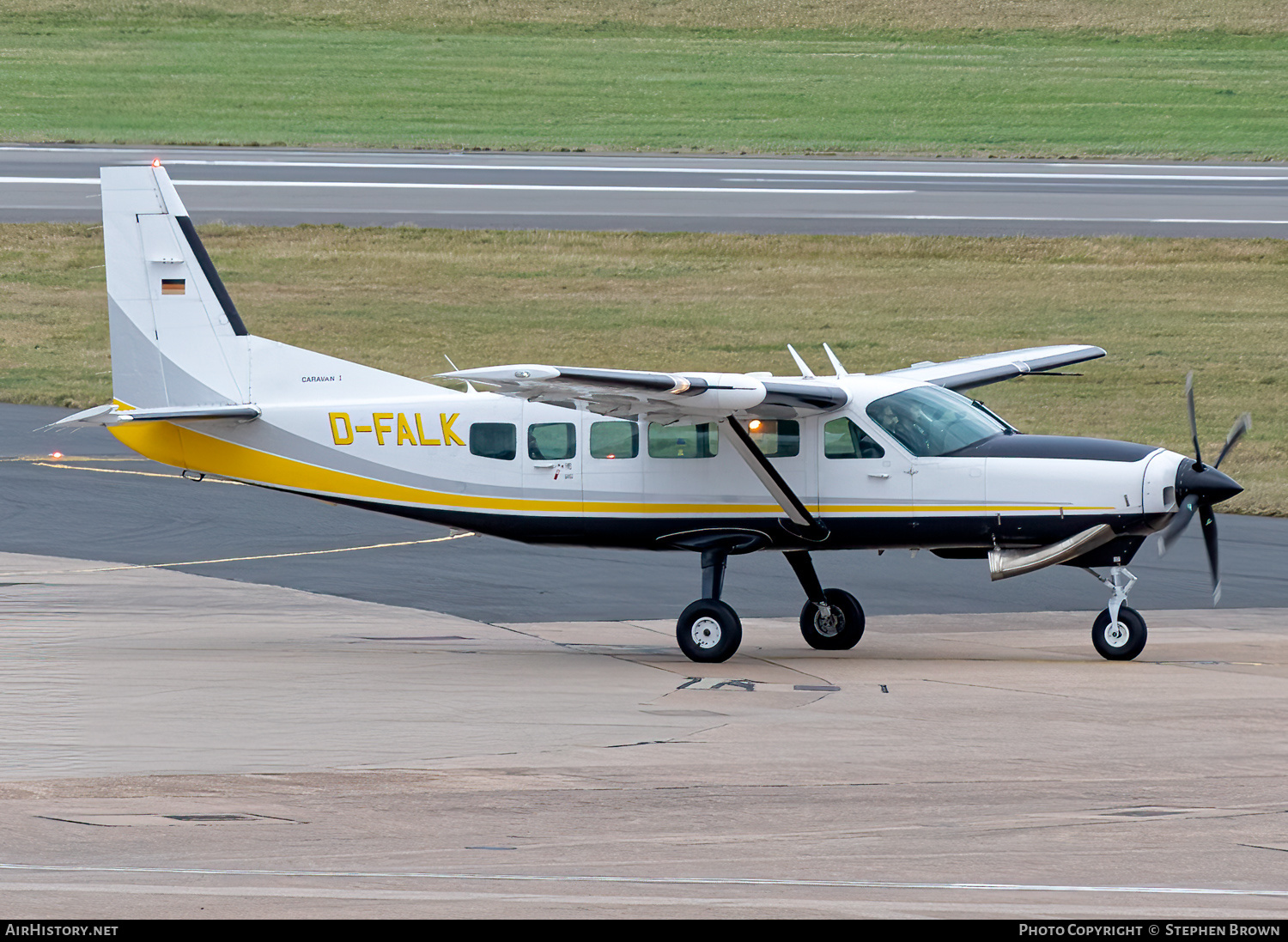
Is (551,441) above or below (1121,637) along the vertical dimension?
above

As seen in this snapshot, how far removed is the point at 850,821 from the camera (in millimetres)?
9633

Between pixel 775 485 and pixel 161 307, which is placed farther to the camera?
pixel 161 307

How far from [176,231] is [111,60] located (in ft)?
169

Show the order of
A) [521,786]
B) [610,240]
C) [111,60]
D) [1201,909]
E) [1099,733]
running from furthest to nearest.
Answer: [111,60] < [610,240] < [1099,733] < [521,786] < [1201,909]

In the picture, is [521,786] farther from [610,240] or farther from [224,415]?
[610,240]

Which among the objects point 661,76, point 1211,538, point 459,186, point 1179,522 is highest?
point 661,76

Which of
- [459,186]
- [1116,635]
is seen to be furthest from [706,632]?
[459,186]

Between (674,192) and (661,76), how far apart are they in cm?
2030

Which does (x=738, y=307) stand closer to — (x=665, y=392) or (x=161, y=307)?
(x=161, y=307)

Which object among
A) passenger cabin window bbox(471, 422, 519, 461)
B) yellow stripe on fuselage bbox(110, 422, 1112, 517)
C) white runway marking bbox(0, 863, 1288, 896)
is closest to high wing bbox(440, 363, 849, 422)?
passenger cabin window bbox(471, 422, 519, 461)

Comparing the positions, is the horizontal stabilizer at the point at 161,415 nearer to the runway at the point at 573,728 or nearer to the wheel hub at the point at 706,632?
the runway at the point at 573,728

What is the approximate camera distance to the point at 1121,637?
15109 millimetres

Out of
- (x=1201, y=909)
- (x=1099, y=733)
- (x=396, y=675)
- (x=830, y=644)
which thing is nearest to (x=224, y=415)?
(x=396, y=675)

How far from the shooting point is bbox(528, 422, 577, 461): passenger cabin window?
1608 cm
